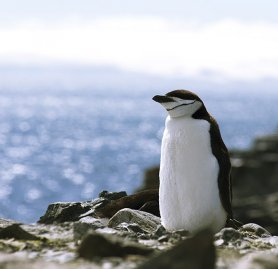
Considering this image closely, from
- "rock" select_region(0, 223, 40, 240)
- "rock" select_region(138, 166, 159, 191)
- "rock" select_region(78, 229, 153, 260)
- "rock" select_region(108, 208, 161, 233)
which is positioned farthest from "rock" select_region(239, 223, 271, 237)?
"rock" select_region(138, 166, 159, 191)

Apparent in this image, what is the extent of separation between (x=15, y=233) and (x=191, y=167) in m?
2.10

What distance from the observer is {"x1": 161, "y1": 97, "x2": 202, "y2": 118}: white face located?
27.3 feet

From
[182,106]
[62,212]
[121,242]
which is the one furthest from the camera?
[62,212]

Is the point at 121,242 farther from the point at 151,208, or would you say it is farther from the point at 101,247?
the point at 151,208

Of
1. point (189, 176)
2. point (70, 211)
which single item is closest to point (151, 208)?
point (70, 211)

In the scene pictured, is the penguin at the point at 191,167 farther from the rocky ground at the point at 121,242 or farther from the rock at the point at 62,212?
the rock at the point at 62,212

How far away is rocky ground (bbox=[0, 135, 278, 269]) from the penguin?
0.37 m

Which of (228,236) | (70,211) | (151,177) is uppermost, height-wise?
(228,236)

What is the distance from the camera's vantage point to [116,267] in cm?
532

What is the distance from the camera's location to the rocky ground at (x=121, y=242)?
4887 millimetres

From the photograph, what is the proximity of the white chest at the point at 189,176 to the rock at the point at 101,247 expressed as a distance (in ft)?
9.05

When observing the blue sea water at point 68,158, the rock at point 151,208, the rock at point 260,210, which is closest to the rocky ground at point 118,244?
the rock at point 151,208

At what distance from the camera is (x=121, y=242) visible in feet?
18.9

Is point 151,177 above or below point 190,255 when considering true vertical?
below
